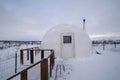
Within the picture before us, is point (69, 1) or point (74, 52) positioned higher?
point (69, 1)

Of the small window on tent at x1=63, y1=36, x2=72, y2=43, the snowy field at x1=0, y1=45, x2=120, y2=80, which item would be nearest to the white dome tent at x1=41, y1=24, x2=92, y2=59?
the small window on tent at x1=63, y1=36, x2=72, y2=43

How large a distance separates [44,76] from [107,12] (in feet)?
38.8

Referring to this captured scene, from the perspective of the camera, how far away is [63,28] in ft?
39.8

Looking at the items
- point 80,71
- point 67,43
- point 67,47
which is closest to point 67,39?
point 67,43

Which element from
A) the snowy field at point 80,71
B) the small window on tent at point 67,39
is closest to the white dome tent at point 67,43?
the small window on tent at point 67,39

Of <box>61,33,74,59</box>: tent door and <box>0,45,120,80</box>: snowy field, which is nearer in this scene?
<box>0,45,120,80</box>: snowy field

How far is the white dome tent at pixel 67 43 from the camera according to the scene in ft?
37.9

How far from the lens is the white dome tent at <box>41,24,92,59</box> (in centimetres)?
1155

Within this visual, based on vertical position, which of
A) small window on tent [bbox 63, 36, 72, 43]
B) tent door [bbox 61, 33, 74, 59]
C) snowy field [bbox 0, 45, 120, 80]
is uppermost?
small window on tent [bbox 63, 36, 72, 43]

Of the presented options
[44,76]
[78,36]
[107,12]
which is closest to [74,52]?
[78,36]

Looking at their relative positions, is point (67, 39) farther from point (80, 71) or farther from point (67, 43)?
point (80, 71)

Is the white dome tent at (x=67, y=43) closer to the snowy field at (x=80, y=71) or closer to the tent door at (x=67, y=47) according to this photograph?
the tent door at (x=67, y=47)

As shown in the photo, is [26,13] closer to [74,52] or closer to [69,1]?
[69,1]

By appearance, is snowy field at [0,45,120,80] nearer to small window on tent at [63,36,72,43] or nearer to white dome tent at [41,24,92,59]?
white dome tent at [41,24,92,59]
